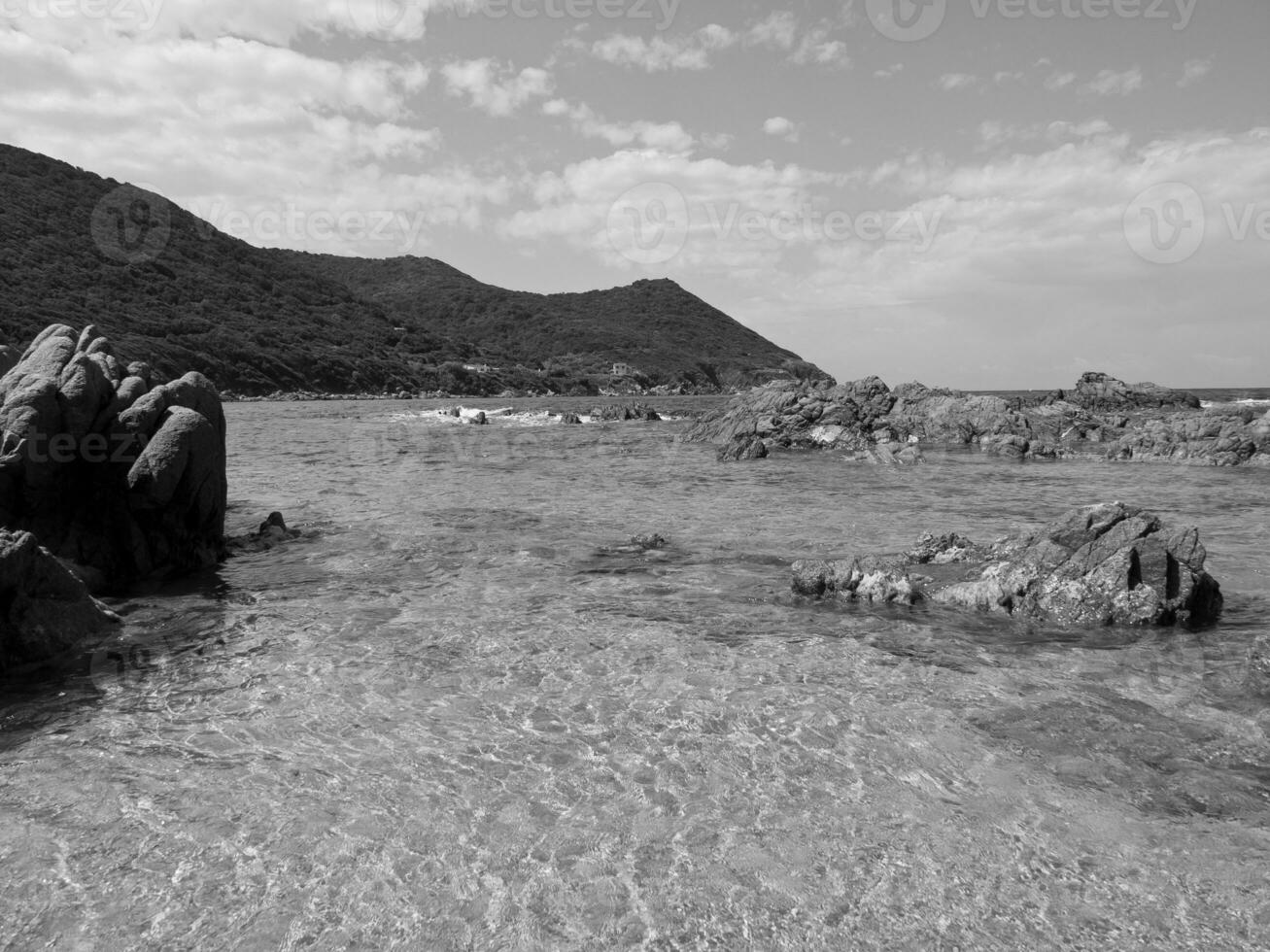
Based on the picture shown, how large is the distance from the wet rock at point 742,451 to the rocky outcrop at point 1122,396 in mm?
47570

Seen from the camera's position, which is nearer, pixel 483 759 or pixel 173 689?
pixel 483 759

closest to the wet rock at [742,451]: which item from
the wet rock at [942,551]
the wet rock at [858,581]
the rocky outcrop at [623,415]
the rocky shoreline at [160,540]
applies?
the rocky shoreline at [160,540]

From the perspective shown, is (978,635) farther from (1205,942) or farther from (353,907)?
(353,907)

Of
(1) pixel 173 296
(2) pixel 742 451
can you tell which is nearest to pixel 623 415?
(2) pixel 742 451

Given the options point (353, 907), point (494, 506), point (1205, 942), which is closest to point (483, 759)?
point (353, 907)

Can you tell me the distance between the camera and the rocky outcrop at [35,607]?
9.84 metres

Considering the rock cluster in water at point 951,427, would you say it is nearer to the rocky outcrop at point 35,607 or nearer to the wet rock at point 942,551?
the wet rock at point 942,551

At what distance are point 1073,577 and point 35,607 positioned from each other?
15.6 m

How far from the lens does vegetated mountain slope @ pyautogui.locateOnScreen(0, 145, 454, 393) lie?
370 ft

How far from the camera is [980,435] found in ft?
164

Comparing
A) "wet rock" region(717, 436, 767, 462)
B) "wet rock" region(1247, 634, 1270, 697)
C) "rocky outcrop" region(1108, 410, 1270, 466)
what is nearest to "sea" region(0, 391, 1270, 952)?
"wet rock" region(1247, 634, 1270, 697)

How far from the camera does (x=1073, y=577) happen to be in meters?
12.7

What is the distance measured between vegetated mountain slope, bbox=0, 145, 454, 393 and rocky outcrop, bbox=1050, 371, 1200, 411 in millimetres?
108217

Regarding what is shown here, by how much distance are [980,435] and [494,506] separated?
37.9 meters
